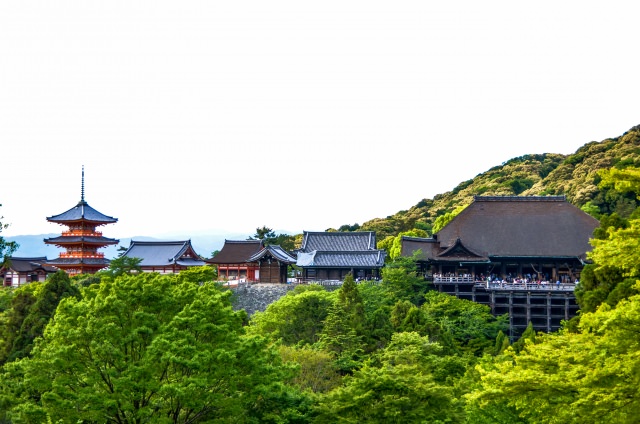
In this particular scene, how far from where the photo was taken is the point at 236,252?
56094mm

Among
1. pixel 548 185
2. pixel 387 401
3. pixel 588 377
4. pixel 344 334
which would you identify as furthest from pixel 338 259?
pixel 548 185

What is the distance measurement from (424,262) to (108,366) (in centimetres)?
3175

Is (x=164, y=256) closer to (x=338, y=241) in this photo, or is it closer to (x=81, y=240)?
(x=81, y=240)

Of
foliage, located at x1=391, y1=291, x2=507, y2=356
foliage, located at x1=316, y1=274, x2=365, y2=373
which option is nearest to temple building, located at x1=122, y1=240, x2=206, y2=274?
foliage, located at x1=391, y1=291, x2=507, y2=356

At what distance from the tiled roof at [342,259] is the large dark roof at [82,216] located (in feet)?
67.0

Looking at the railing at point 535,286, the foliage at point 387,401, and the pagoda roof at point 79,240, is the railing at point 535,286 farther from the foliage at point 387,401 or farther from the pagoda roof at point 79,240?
the pagoda roof at point 79,240

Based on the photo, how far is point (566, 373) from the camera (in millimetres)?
12984

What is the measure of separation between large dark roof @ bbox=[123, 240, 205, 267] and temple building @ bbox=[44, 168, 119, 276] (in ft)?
10.0

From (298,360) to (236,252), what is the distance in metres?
27.4

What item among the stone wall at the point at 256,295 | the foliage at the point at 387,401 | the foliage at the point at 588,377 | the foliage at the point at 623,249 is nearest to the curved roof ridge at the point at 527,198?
the stone wall at the point at 256,295

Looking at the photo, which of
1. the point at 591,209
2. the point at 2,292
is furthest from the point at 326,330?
the point at 591,209

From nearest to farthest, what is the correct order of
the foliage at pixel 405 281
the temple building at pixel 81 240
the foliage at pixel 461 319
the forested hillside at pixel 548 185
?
the foliage at pixel 461 319 < the foliage at pixel 405 281 < the temple building at pixel 81 240 < the forested hillside at pixel 548 185

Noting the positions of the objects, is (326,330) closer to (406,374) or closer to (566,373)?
(406,374)

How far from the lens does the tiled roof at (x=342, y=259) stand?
4972 centimetres
